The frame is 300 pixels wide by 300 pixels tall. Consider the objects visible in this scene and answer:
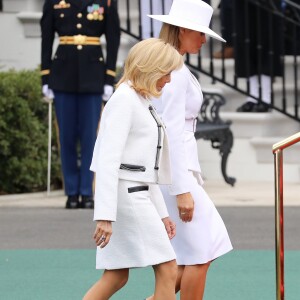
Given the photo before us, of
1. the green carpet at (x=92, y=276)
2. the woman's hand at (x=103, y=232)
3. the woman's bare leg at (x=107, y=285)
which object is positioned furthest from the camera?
the green carpet at (x=92, y=276)

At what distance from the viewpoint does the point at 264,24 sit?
1381cm

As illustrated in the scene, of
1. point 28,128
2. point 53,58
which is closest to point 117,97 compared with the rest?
point 53,58

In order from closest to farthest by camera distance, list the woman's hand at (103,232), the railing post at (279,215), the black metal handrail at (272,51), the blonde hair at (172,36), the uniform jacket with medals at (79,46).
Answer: the woman's hand at (103,232) → the railing post at (279,215) → the blonde hair at (172,36) → the uniform jacket with medals at (79,46) → the black metal handrail at (272,51)

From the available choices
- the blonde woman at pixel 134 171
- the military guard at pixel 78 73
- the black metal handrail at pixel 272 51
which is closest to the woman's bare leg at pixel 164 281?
the blonde woman at pixel 134 171

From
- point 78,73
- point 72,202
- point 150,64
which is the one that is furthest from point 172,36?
point 72,202

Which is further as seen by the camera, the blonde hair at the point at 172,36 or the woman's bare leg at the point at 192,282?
the woman's bare leg at the point at 192,282

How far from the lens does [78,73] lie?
36.5 feet

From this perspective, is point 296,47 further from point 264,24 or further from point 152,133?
point 152,133

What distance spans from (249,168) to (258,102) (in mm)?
667

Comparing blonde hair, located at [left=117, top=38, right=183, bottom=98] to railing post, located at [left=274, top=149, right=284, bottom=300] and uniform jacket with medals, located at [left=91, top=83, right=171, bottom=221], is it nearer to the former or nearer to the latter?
uniform jacket with medals, located at [left=91, top=83, right=171, bottom=221]

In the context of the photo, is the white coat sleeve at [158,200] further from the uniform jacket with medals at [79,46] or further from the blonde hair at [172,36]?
the uniform jacket with medals at [79,46]

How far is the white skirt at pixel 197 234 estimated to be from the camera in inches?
248

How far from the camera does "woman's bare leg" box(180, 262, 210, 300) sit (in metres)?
6.34

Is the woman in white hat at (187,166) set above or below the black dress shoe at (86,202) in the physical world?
above
